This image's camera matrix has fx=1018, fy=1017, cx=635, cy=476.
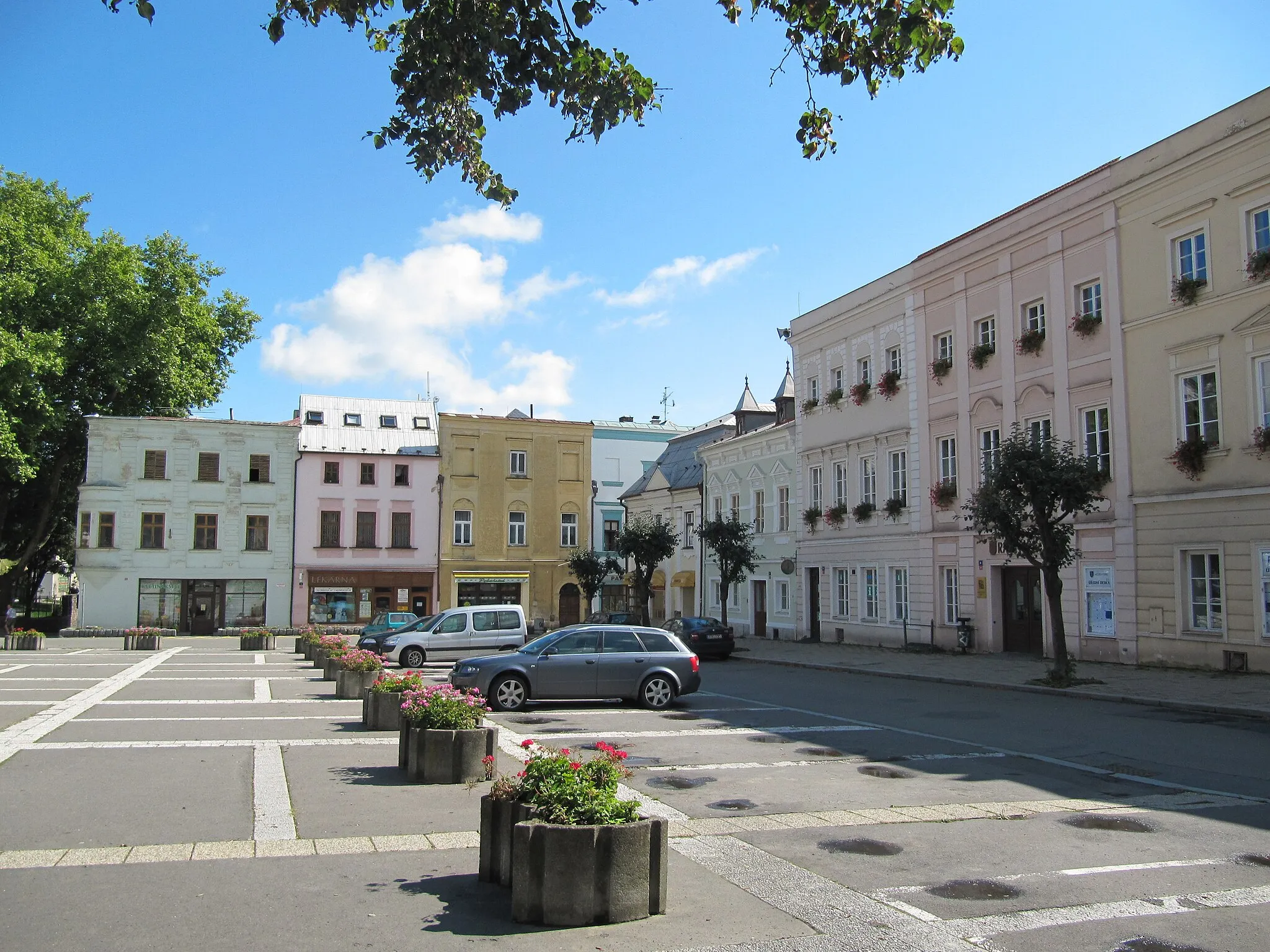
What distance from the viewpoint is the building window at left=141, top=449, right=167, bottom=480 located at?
48.2 m

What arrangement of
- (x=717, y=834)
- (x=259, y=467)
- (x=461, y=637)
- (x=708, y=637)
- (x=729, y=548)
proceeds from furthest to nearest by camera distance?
1. (x=259, y=467)
2. (x=729, y=548)
3. (x=708, y=637)
4. (x=461, y=637)
5. (x=717, y=834)

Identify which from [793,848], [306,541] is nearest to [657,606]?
[306,541]

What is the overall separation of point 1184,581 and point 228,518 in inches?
1645

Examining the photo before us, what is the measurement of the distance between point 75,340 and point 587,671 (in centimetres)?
3688

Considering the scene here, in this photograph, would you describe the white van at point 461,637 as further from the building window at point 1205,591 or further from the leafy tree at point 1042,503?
the building window at point 1205,591

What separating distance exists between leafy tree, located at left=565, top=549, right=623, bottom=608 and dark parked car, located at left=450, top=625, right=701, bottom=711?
3058 cm

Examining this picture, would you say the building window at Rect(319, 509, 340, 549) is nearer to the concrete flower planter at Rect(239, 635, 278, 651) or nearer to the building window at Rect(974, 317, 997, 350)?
the concrete flower planter at Rect(239, 635, 278, 651)

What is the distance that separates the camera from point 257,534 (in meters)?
49.7

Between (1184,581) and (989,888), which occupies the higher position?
(1184,581)

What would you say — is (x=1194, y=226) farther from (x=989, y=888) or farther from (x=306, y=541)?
(x=306, y=541)

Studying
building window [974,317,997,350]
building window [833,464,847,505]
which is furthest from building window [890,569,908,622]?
building window [974,317,997,350]

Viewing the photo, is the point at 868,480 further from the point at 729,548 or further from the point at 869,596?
the point at 729,548

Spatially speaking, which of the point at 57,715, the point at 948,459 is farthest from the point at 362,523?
the point at 57,715

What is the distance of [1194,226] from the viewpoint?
22031 mm
